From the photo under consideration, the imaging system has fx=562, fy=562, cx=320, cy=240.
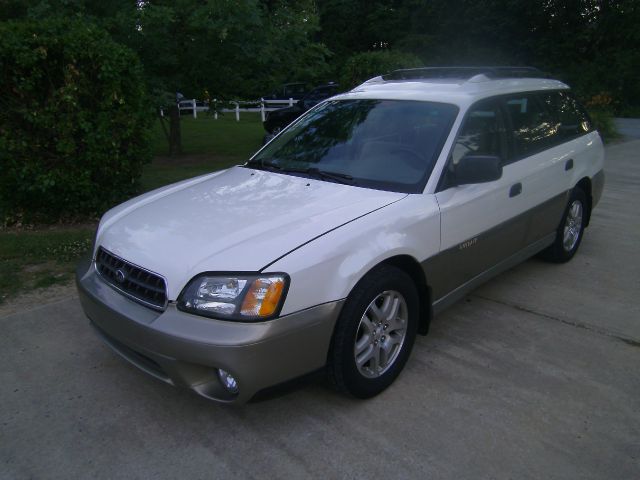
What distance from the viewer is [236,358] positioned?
253 cm

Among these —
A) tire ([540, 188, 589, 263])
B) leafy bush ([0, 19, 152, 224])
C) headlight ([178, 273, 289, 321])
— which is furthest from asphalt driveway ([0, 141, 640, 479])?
leafy bush ([0, 19, 152, 224])

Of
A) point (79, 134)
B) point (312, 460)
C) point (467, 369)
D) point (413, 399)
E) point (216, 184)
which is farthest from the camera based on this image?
point (79, 134)

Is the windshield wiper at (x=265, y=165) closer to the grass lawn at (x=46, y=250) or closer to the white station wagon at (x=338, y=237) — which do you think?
the white station wagon at (x=338, y=237)

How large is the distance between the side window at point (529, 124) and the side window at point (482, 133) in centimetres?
19

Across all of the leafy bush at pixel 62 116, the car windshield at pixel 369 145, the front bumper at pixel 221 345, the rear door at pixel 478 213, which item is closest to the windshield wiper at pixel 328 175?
the car windshield at pixel 369 145

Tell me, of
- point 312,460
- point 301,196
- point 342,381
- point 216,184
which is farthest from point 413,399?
point 216,184

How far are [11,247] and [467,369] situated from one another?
14.5 feet

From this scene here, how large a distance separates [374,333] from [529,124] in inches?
96.7

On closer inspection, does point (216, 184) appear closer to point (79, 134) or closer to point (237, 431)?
point (237, 431)

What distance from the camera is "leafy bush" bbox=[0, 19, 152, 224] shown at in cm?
564

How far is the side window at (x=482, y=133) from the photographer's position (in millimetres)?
3734

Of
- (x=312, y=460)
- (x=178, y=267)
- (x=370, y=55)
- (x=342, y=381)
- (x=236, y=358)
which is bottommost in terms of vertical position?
(x=312, y=460)

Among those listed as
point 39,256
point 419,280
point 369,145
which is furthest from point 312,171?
point 39,256

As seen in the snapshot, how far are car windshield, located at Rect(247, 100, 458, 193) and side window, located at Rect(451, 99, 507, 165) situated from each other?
127mm
